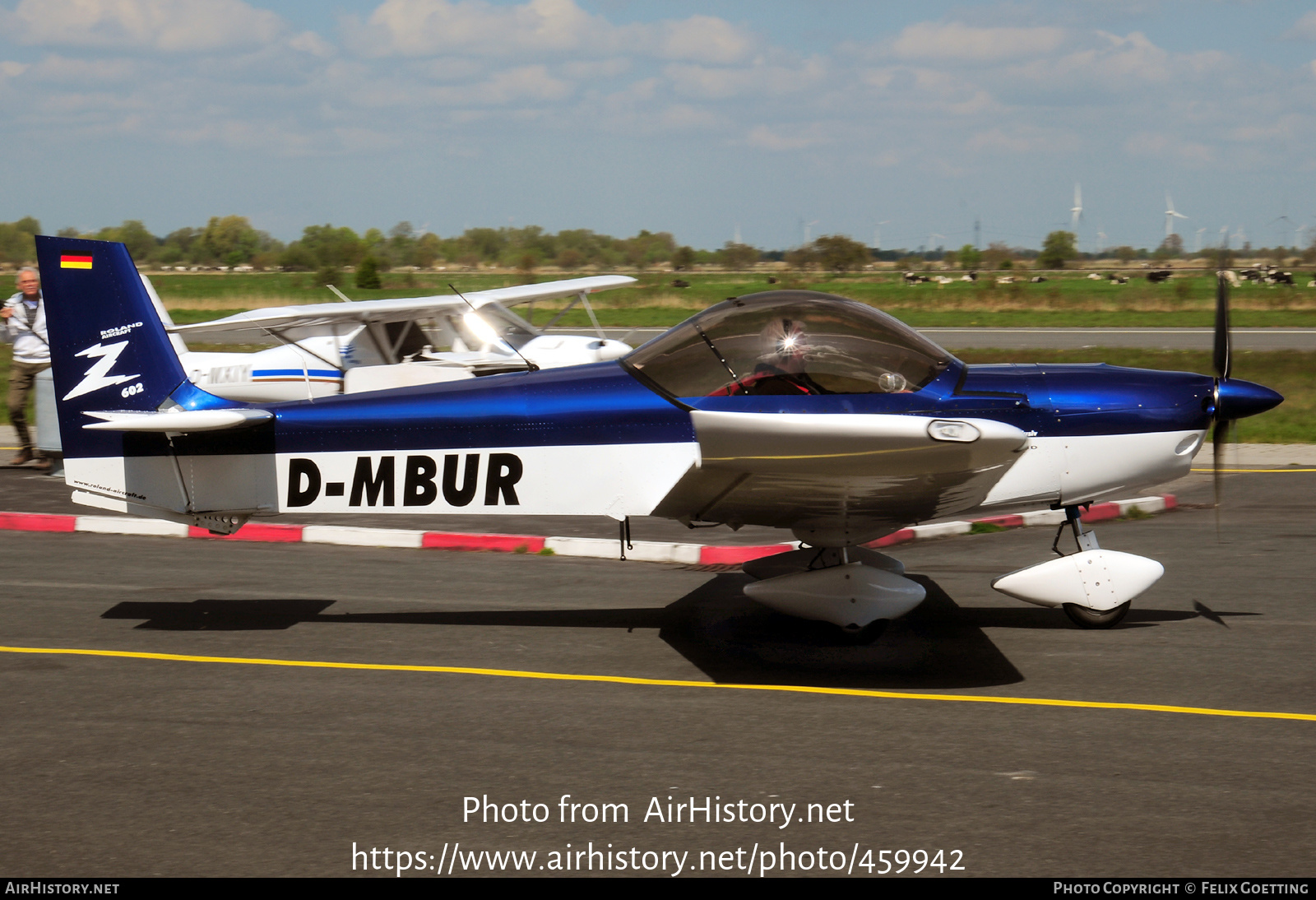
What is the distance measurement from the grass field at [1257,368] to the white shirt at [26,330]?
5499 millimetres

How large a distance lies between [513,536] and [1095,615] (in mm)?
4717

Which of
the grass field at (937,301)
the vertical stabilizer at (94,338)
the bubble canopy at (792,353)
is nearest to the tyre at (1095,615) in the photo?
the bubble canopy at (792,353)

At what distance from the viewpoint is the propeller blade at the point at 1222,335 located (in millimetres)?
6777

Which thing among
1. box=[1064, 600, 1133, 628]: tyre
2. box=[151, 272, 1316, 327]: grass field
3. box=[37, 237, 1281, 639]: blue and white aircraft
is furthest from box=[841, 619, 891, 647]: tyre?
box=[151, 272, 1316, 327]: grass field

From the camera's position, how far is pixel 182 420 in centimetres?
648

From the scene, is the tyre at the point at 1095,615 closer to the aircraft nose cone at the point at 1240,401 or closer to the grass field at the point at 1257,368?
the aircraft nose cone at the point at 1240,401

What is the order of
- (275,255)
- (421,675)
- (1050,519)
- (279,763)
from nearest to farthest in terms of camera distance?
(279,763)
(421,675)
(1050,519)
(275,255)

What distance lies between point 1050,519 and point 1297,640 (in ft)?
11.7

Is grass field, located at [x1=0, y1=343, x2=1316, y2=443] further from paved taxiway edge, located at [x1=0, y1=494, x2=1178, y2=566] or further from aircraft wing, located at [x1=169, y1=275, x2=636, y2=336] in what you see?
aircraft wing, located at [x1=169, y1=275, x2=636, y2=336]

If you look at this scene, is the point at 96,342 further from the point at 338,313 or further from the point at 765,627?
the point at 338,313

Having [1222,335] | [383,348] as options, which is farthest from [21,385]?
[1222,335]

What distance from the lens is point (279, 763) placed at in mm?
4789
